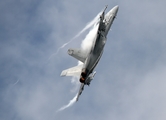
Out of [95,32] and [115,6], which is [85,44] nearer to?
[95,32]

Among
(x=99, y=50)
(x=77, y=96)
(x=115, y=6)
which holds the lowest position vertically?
(x=77, y=96)

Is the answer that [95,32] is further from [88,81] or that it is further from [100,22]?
[88,81]

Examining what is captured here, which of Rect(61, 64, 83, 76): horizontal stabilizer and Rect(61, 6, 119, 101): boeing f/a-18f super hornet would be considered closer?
Rect(61, 6, 119, 101): boeing f/a-18f super hornet

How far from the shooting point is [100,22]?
6212cm

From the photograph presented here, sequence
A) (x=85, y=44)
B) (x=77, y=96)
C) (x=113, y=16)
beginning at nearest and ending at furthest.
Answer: (x=77, y=96), (x=85, y=44), (x=113, y=16)

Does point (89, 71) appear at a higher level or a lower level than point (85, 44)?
lower

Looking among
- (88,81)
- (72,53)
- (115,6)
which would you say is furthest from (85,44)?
(115,6)

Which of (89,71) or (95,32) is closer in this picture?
(89,71)

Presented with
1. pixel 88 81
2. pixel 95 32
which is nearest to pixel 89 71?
pixel 88 81

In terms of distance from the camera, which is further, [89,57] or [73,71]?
[73,71]

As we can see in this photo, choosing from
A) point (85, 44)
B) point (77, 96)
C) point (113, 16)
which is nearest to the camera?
point (77, 96)

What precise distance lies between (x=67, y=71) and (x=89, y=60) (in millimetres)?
5703

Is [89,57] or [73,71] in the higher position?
[73,71]

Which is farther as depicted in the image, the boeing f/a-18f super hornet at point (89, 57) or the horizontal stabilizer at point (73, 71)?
the horizontal stabilizer at point (73, 71)
